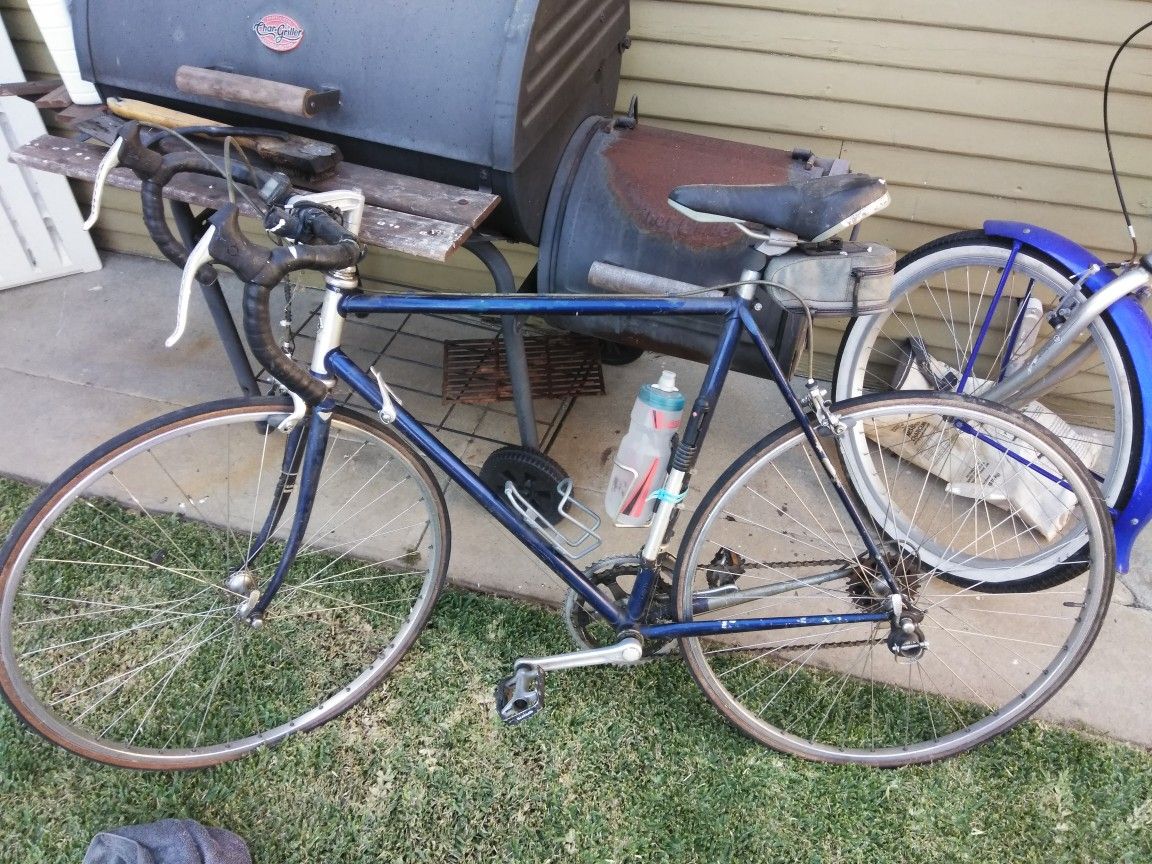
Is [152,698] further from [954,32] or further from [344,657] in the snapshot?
[954,32]

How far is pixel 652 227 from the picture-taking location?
7.09ft

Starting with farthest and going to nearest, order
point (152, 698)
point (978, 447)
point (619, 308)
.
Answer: point (978, 447) < point (152, 698) < point (619, 308)

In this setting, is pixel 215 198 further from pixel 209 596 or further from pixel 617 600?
pixel 617 600

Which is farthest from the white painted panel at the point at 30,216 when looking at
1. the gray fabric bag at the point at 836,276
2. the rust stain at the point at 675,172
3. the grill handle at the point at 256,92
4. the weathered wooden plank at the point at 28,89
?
the gray fabric bag at the point at 836,276

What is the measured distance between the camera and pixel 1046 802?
2.11 metres

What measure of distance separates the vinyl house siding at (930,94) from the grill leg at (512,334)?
1140mm

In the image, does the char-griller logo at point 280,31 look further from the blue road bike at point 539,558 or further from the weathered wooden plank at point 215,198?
the blue road bike at point 539,558

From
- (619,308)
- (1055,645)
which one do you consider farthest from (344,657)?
(1055,645)

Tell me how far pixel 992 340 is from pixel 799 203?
1959 mm

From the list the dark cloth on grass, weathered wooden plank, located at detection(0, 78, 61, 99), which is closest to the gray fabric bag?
the dark cloth on grass

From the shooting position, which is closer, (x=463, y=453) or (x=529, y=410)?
(x=529, y=410)

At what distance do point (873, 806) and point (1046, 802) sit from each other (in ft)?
1.45

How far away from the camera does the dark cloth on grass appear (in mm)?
1876

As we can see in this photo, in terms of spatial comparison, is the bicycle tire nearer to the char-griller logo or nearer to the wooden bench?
the wooden bench
